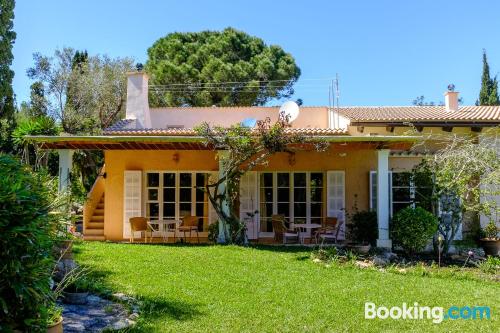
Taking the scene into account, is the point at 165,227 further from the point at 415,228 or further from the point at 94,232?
the point at 415,228

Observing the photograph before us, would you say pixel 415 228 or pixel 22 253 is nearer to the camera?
pixel 22 253

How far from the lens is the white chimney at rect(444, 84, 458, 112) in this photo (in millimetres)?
19672

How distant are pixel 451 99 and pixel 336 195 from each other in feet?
25.2

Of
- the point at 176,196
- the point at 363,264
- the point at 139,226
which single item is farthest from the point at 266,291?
the point at 176,196

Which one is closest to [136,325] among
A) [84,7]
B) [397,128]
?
[397,128]

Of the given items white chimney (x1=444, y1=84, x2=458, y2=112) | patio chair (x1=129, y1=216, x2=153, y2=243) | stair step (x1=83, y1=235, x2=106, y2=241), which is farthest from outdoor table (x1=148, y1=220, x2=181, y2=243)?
white chimney (x1=444, y1=84, x2=458, y2=112)

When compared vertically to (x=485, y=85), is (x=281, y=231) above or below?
below

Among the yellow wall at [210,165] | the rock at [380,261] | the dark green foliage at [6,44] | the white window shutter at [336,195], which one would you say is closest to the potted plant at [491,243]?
the yellow wall at [210,165]

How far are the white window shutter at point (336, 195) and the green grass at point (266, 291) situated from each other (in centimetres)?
400

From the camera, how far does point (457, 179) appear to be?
12.0 m

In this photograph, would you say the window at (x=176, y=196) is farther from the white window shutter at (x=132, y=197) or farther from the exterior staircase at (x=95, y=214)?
the exterior staircase at (x=95, y=214)

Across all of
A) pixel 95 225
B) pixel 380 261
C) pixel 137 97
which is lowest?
pixel 380 261

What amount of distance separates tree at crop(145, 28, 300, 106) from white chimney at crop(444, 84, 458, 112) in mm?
14934

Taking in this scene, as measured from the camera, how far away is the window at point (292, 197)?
16.3 m
